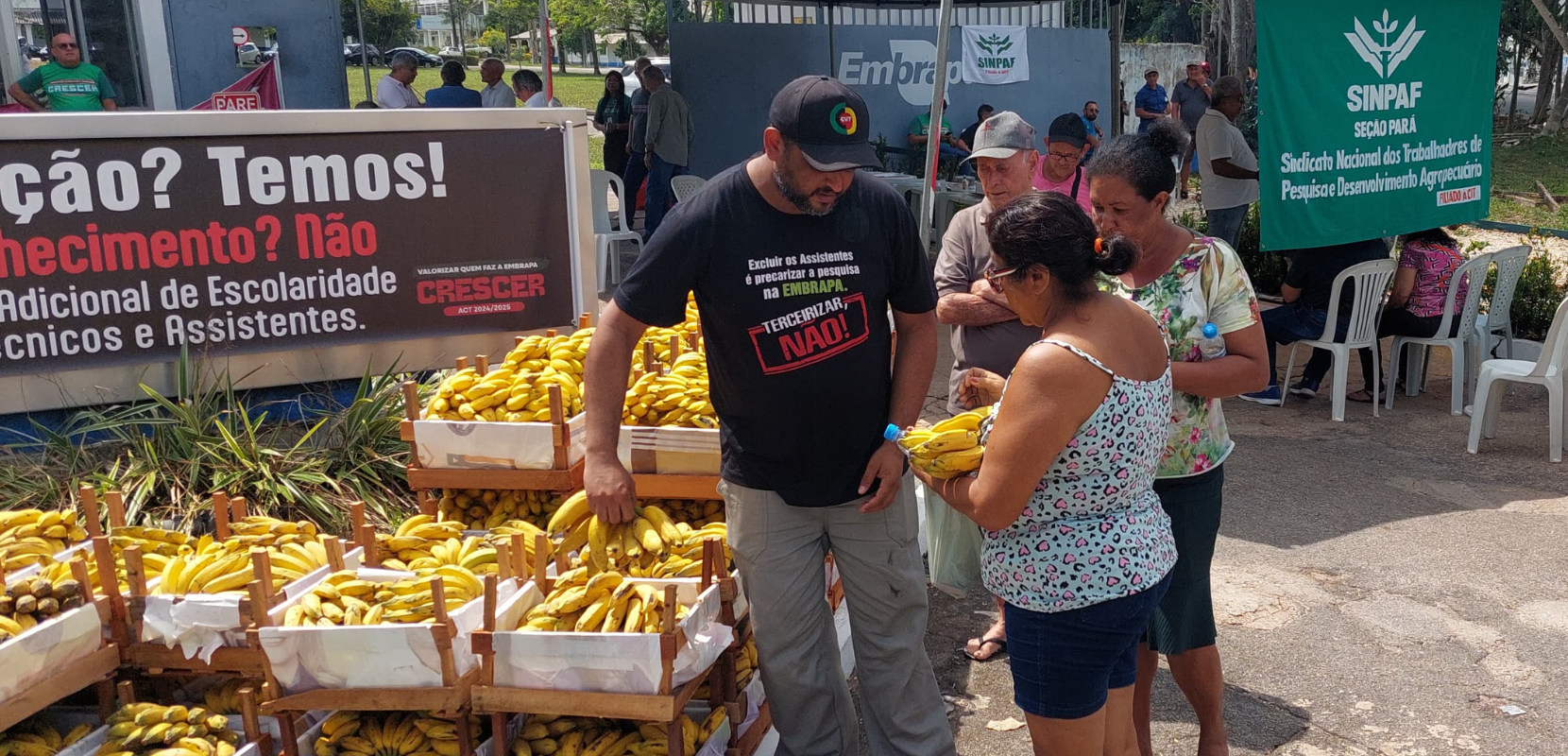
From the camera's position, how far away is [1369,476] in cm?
691

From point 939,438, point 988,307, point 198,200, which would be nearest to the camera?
point 939,438

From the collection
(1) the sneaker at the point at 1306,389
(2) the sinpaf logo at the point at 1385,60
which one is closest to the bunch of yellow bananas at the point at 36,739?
(1) the sneaker at the point at 1306,389

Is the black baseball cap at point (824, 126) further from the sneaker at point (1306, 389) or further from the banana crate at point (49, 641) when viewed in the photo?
the sneaker at point (1306, 389)

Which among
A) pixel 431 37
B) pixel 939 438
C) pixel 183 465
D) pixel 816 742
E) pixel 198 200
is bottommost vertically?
pixel 816 742

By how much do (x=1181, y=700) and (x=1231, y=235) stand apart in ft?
21.9

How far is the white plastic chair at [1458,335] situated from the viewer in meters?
7.96

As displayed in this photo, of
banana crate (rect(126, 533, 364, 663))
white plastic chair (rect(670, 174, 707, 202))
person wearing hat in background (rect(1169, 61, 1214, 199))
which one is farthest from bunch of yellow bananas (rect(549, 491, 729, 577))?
person wearing hat in background (rect(1169, 61, 1214, 199))

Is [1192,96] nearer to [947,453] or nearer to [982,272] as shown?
[982,272]

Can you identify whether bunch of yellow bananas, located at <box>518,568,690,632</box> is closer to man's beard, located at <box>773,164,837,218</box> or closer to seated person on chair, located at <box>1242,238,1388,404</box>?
man's beard, located at <box>773,164,837,218</box>

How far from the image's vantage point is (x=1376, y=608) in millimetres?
5180

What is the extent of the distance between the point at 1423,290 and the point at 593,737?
6.74 m

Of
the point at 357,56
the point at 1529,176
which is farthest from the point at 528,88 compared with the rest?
the point at 357,56

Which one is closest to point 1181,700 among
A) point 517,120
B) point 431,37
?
point 517,120

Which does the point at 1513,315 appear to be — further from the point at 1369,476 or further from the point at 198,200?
the point at 198,200
